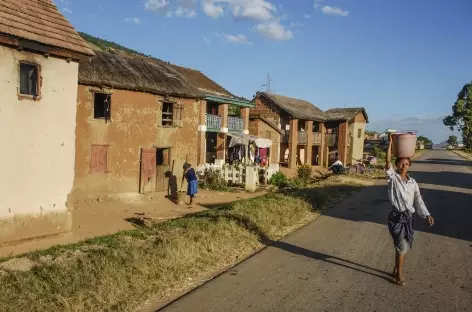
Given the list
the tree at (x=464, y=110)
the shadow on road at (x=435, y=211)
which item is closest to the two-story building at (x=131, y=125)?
the shadow on road at (x=435, y=211)

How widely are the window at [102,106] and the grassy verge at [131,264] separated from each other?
317 inches

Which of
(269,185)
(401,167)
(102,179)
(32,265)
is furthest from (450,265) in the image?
(269,185)

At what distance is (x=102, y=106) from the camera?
16906 millimetres

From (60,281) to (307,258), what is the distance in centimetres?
431

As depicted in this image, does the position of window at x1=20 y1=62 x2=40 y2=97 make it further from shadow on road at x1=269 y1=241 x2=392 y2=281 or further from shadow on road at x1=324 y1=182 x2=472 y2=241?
shadow on road at x1=324 y1=182 x2=472 y2=241

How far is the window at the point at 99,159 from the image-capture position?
1627 centimetres

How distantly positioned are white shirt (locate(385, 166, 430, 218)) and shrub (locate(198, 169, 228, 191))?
1463 cm

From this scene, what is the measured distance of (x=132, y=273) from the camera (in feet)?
21.4

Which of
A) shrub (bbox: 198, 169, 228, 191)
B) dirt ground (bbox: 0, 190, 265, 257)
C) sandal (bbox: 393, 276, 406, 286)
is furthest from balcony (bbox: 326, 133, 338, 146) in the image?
sandal (bbox: 393, 276, 406, 286)

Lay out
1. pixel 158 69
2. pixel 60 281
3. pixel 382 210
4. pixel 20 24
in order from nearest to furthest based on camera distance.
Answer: pixel 60 281, pixel 20 24, pixel 382 210, pixel 158 69

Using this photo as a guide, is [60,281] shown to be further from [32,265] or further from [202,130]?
[202,130]

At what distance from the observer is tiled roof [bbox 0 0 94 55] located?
364 inches

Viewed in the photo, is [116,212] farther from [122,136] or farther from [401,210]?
[401,210]

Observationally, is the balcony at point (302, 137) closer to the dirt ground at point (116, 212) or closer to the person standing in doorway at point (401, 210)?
the dirt ground at point (116, 212)
